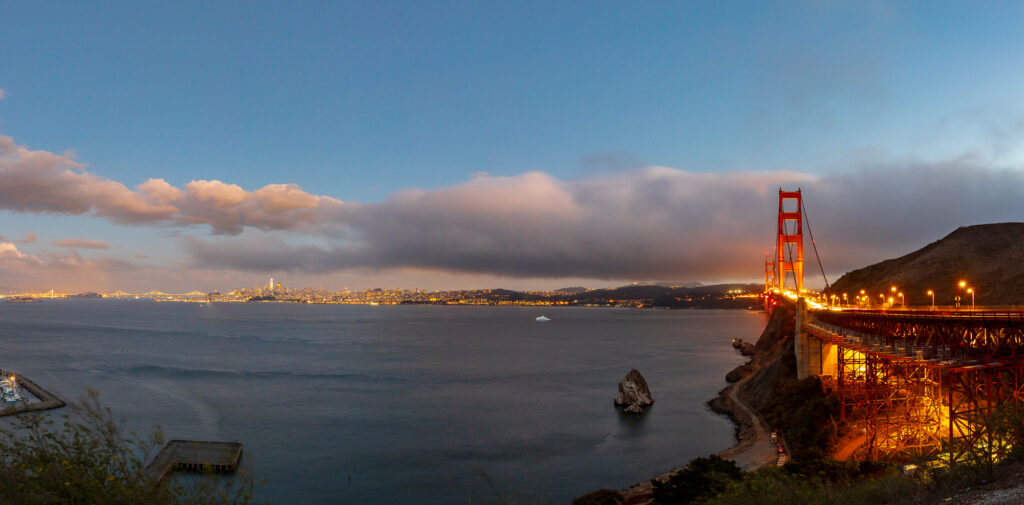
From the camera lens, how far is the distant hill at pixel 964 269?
196 ft

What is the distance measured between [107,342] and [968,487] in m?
130

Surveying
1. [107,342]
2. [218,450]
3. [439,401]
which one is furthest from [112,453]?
[107,342]

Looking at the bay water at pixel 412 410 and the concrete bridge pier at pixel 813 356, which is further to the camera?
the concrete bridge pier at pixel 813 356

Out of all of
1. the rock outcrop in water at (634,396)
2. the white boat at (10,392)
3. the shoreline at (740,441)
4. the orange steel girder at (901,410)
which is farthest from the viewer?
the rock outcrop in water at (634,396)

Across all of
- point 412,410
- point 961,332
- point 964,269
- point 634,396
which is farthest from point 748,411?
point 964,269

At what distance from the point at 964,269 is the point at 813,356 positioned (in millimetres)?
44211

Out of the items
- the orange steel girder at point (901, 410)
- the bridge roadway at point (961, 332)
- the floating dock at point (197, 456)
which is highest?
the bridge roadway at point (961, 332)

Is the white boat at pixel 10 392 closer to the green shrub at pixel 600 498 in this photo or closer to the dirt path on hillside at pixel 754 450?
the green shrub at pixel 600 498

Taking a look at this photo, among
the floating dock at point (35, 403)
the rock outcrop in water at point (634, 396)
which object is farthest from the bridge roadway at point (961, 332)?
the floating dock at point (35, 403)

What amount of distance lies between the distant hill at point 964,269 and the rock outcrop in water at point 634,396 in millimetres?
34824

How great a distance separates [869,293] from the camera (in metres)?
79.4

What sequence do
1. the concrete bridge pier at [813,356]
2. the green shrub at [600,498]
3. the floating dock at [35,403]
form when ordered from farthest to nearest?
the floating dock at [35,403], the concrete bridge pier at [813,356], the green shrub at [600,498]

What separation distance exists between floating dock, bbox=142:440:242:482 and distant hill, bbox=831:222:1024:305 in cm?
6539

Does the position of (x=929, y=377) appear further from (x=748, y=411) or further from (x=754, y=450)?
(x=748, y=411)
